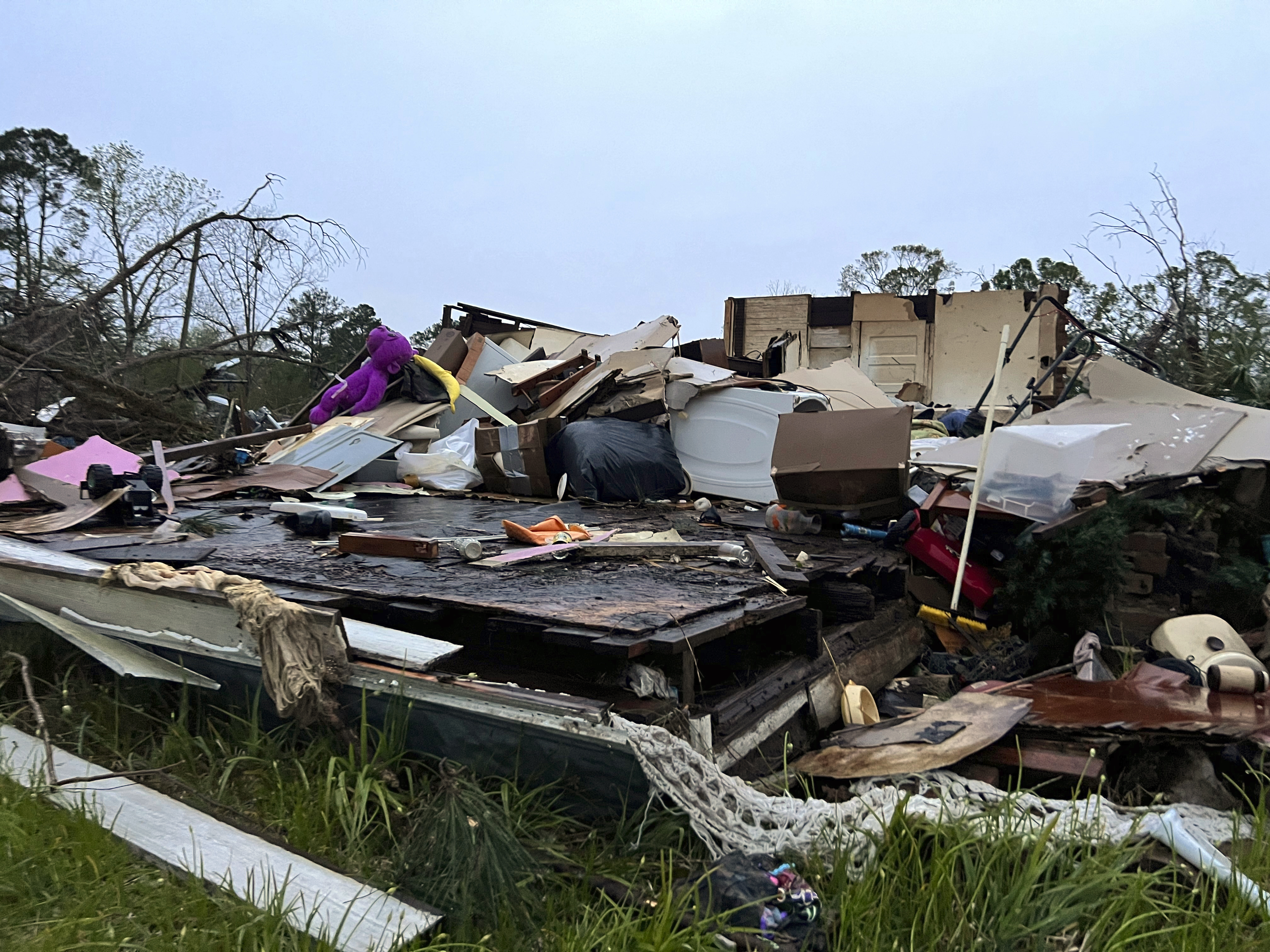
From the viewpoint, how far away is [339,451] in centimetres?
715

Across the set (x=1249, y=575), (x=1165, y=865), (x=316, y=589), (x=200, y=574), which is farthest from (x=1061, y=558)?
(x=200, y=574)

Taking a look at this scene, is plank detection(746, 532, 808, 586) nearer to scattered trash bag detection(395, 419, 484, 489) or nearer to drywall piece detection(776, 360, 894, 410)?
drywall piece detection(776, 360, 894, 410)

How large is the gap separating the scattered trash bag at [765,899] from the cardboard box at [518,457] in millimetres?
4617

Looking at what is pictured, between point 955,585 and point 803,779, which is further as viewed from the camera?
point 955,585

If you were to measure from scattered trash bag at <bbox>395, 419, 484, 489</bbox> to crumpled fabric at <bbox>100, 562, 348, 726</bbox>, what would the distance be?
4504 millimetres

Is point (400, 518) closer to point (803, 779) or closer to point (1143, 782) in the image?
point (803, 779)

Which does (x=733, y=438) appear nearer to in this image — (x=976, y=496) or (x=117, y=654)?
(x=976, y=496)

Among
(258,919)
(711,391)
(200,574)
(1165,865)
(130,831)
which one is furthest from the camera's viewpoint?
(711,391)

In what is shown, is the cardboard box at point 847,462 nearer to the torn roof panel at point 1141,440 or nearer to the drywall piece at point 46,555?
the torn roof panel at point 1141,440

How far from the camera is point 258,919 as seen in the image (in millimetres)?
1827

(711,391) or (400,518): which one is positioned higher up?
(711,391)

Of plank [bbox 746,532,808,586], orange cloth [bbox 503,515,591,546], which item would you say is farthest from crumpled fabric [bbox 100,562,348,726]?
plank [bbox 746,532,808,586]

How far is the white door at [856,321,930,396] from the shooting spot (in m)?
14.2

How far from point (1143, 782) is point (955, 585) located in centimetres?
135
